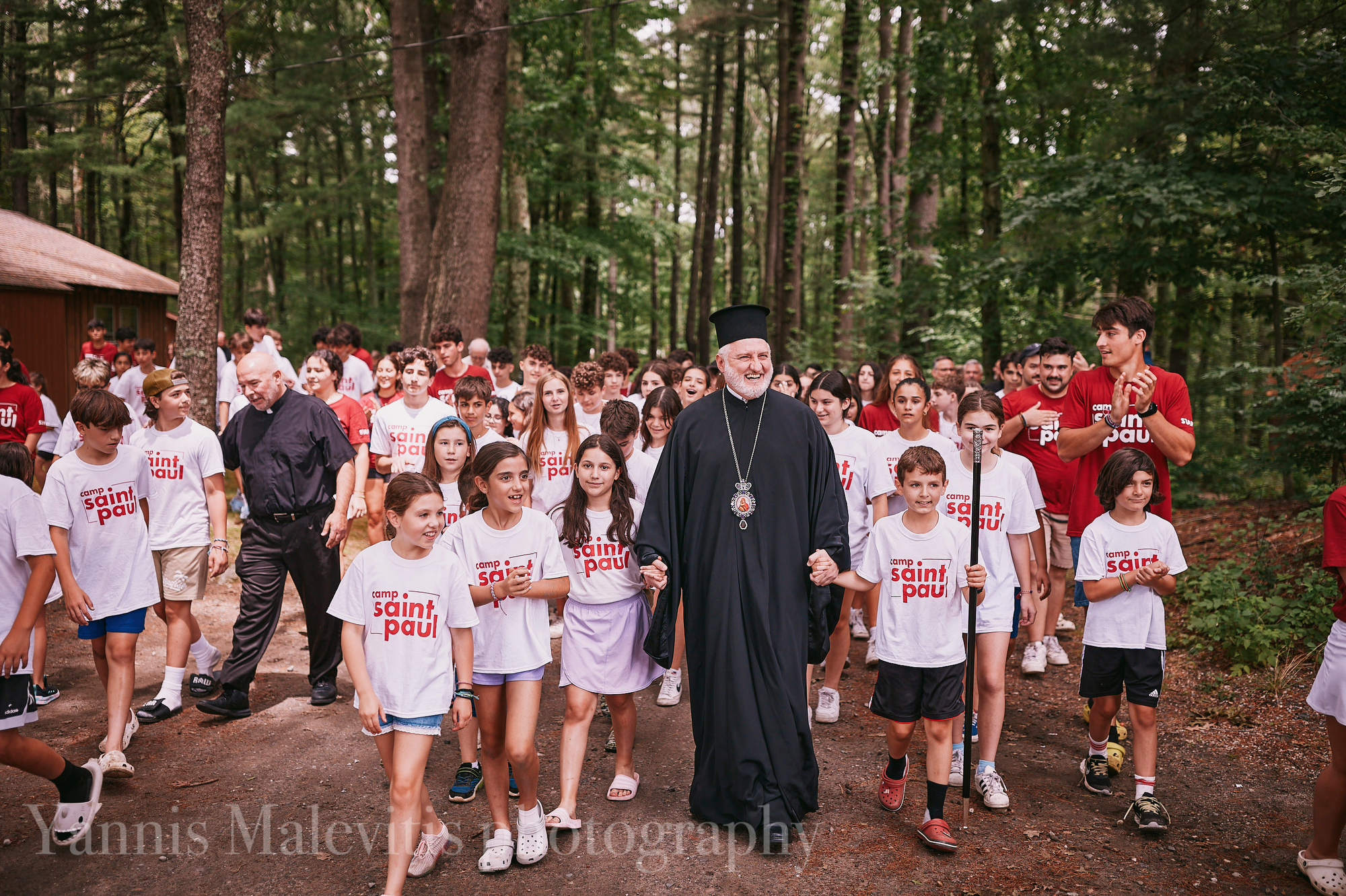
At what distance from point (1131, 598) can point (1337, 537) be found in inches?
40.6

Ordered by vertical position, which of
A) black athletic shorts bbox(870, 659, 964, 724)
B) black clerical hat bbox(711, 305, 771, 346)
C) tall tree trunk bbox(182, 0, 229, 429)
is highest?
tall tree trunk bbox(182, 0, 229, 429)

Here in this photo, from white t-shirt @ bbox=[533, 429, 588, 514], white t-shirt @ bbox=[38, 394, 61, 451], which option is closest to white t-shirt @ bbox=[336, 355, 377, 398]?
white t-shirt @ bbox=[38, 394, 61, 451]

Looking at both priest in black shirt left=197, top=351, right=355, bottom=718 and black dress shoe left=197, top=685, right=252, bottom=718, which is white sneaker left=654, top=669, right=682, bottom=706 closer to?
priest in black shirt left=197, top=351, right=355, bottom=718

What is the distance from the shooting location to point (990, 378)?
45.7ft

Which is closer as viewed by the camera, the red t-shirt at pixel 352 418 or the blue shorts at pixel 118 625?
the blue shorts at pixel 118 625

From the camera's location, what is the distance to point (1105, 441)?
17.9 feet

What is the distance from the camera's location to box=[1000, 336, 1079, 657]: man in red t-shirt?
657 cm

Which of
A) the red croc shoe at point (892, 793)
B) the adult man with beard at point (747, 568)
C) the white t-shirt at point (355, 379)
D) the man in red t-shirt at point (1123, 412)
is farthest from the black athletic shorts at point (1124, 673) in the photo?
the white t-shirt at point (355, 379)

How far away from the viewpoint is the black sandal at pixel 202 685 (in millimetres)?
6113

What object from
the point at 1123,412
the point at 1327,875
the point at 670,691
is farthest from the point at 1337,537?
the point at 670,691

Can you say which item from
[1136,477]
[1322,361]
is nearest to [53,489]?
[1136,477]

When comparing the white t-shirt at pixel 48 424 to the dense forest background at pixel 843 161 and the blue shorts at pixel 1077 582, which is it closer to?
the dense forest background at pixel 843 161

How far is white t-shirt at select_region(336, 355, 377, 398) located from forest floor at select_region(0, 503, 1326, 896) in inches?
164

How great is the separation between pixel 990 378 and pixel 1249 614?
760 centimetres
